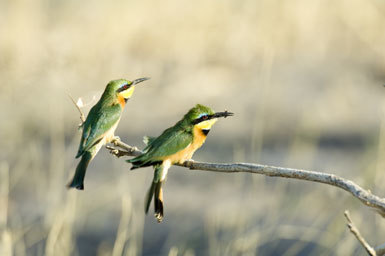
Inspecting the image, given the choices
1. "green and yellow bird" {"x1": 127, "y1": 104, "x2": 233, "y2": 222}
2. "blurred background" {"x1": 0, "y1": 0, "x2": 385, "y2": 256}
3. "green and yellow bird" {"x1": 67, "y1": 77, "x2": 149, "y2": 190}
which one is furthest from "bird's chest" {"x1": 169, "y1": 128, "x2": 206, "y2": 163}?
"blurred background" {"x1": 0, "y1": 0, "x2": 385, "y2": 256}

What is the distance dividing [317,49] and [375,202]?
7.66 m

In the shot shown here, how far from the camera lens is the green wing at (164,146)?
47.8 inches

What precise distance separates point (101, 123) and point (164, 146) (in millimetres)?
173

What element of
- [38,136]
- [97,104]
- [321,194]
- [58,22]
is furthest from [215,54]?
[97,104]

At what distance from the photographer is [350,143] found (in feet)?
24.3

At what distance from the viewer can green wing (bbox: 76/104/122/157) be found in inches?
53.6

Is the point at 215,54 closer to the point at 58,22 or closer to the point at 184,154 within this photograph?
the point at 58,22

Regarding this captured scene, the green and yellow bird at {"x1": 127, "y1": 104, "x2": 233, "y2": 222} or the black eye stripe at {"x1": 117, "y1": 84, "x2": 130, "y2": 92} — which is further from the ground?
the black eye stripe at {"x1": 117, "y1": 84, "x2": 130, "y2": 92}

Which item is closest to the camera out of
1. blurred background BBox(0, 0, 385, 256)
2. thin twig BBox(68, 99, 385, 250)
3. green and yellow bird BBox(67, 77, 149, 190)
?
thin twig BBox(68, 99, 385, 250)

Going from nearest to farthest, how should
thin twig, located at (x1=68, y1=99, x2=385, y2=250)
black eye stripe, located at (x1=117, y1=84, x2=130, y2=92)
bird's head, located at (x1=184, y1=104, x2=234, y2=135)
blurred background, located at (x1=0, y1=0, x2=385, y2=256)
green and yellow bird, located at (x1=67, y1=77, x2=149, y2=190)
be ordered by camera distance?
thin twig, located at (x1=68, y1=99, x2=385, y2=250) → green and yellow bird, located at (x1=67, y1=77, x2=149, y2=190) → bird's head, located at (x1=184, y1=104, x2=234, y2=135) → black eye stripe, located at (x1=117, y1=84, x2=130, y2=92) → blurred background, located at (x1=0, y1=0, x2=385, y2=256)

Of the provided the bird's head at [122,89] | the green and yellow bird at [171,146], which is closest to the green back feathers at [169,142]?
the green and yellow bird at [171,146]

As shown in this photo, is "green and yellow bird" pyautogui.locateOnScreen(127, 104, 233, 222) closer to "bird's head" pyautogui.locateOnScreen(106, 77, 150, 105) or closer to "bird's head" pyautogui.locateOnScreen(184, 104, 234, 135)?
"bird's head" pyautogui.locateOnScreen(184, 104, 234, 135)

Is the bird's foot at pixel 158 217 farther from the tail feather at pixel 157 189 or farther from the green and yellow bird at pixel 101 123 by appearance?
the green and yellow bird at pixel 101 123

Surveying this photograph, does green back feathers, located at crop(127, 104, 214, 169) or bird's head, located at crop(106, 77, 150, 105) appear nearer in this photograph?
green back feathers, located at crop(127, 104, 214, 169)
